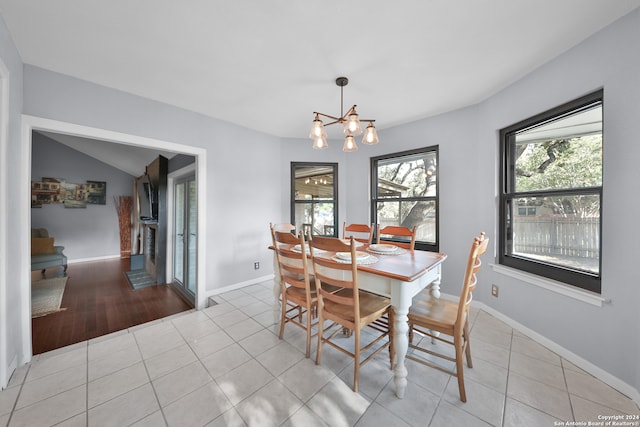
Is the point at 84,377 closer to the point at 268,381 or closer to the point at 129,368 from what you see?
the point at 129,368

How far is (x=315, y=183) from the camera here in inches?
163

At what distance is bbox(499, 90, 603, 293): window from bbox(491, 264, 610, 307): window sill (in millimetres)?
77

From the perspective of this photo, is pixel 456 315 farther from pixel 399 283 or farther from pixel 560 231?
pixel 560 231

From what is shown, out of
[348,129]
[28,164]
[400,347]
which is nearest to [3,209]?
[28,164]

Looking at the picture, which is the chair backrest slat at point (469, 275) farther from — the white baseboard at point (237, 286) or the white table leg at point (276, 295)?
the white baseboard at point (237, 286)

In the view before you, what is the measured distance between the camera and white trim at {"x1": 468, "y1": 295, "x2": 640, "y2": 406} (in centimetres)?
146

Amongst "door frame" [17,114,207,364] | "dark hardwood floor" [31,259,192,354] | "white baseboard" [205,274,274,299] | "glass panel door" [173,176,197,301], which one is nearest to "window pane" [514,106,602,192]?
"white baseboard" [205,274,274,299]

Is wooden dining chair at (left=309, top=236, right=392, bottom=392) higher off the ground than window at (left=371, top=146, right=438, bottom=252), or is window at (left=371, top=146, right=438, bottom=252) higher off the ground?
window at (left=371, top=146, right=438, bottom=252)

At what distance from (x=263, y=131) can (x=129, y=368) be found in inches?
127

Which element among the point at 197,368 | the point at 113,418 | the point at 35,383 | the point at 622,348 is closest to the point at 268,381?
the point at 197,368

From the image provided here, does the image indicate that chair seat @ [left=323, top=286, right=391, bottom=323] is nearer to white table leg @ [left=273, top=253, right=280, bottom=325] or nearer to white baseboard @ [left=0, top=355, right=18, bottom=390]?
white table leg @ [left=273, top=253, right=280, bottom=325]

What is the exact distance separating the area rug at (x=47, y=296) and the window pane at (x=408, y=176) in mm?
4852

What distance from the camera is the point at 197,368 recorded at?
1.75 metres

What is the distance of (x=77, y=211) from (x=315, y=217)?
6529 millimetres
